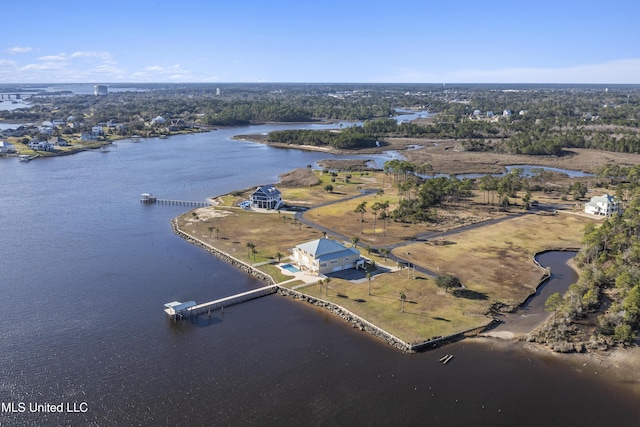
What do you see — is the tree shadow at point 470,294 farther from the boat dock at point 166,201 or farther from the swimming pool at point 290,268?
the boat dock at point 166,201

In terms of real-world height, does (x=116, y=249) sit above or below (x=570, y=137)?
below

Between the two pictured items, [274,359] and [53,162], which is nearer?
[274,359]

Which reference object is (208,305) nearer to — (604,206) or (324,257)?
(324,257)

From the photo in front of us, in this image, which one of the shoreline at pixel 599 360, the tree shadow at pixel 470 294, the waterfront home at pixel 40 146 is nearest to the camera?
the shoreline at pixel 599 360

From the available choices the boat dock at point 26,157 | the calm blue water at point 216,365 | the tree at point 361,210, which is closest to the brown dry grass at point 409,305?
the calm blue water at point 216,365

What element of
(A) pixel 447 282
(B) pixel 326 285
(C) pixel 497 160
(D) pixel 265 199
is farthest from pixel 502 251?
(C) pixel 497 160

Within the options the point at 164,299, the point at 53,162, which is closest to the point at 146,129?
the point at 53,162

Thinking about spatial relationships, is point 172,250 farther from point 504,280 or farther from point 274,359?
point 504,280

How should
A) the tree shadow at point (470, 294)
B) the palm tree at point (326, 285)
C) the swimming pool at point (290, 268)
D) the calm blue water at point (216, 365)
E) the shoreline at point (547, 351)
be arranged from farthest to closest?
1. the swimming pool at point (290, 268)
2. the palm tree at point (326, 285)
3. the tree shadow at point (470, 294)
4. the shoreline at point (547, 351)
5. the calm blue water at point (216, 365)
